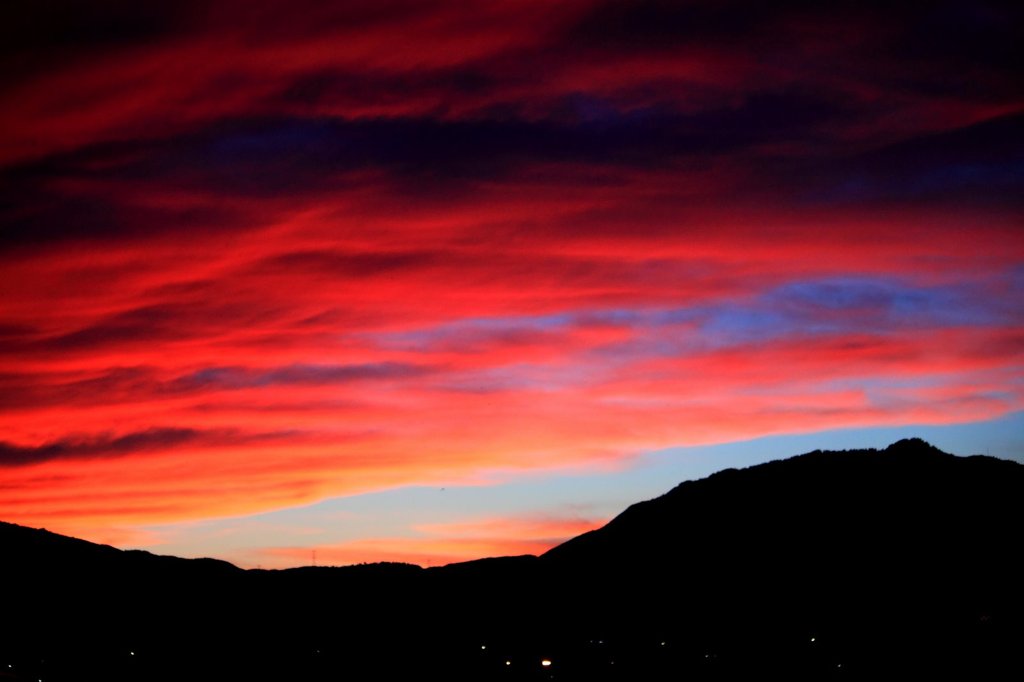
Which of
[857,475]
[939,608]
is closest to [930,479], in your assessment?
[857,475]

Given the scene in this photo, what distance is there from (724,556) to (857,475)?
64.2ft

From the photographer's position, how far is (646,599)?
396ft


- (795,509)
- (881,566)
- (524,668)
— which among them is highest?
(795,509)

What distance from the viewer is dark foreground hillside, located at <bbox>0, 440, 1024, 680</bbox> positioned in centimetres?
5694

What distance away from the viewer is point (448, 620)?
128250mm

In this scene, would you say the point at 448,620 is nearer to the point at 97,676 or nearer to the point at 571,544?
the point at 571,544

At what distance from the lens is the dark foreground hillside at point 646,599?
56.9m

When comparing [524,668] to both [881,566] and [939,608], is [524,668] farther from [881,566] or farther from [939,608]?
[881,566]

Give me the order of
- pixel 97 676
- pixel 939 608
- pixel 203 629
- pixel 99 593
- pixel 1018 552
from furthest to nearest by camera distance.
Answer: pixel 99 593 → pixel 203 629 → pixel 1018 552 → pixel 939 608 → pixel 97 676

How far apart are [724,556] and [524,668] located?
235 feet

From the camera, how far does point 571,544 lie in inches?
6398

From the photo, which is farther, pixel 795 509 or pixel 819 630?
pixel 795 509

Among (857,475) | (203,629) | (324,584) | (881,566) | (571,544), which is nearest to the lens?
(881,566)

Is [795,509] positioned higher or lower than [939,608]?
higher
